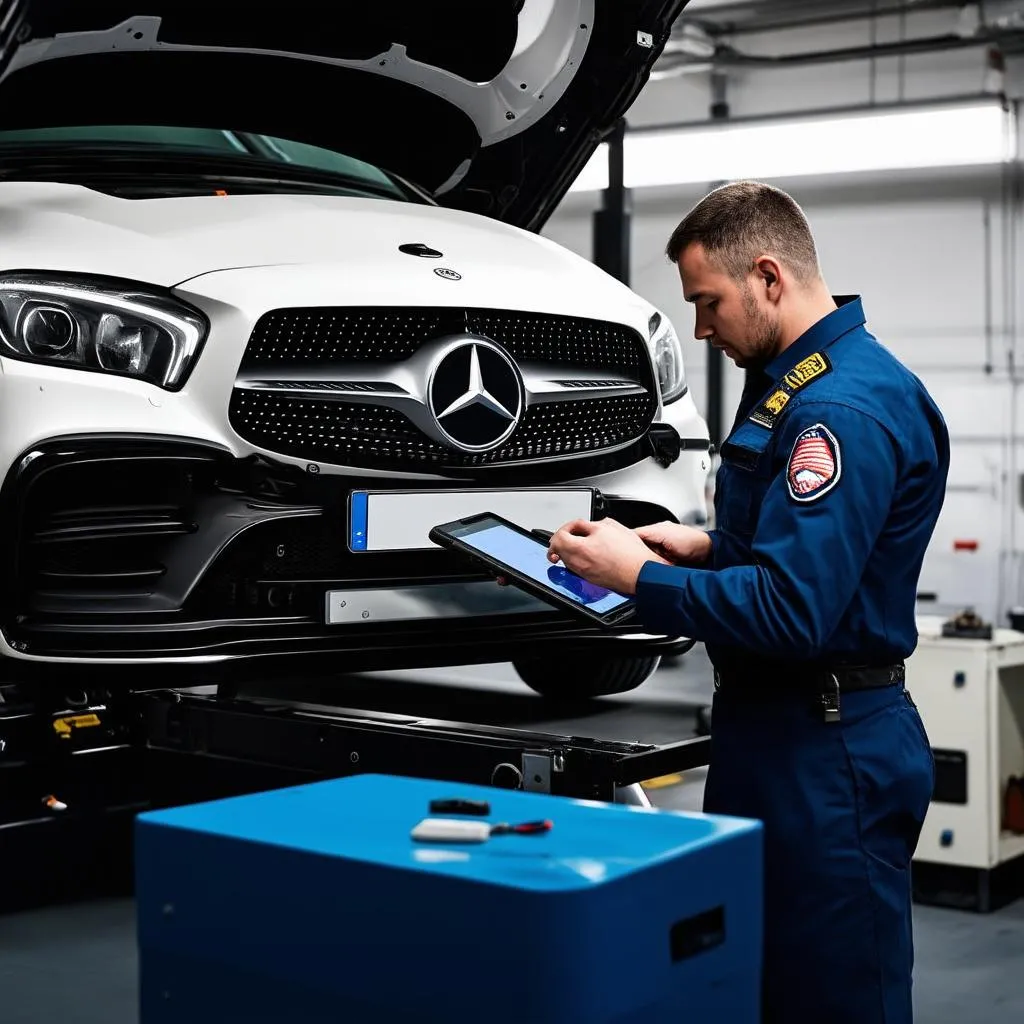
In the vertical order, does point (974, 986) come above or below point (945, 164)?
below

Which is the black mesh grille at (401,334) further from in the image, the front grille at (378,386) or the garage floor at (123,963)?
the garage floor at (123,963)

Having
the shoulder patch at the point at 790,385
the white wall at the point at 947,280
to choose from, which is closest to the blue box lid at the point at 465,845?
the shoulder patch at the point at 790,385

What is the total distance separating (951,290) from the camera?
11.8m

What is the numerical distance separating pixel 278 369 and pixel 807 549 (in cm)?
121

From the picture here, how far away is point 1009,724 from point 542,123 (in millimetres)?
2103

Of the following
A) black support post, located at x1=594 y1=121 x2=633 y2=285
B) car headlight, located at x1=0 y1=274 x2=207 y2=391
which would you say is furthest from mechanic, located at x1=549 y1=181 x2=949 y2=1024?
black support post, located at x1=594 y1=121 x2=633 y2=285

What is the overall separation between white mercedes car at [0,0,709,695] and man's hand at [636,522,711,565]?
0.61 metres

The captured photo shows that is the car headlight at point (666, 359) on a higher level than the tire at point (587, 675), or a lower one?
higher

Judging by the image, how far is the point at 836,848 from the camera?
73.4 inches

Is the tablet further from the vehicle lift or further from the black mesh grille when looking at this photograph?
the black mesh grille

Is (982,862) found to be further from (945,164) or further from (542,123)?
(945,164)

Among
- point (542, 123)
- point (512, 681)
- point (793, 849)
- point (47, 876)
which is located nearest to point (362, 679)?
point (512, 681)

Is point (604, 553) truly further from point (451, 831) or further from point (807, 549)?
point (451, 831)

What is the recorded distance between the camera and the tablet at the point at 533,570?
2.10m
